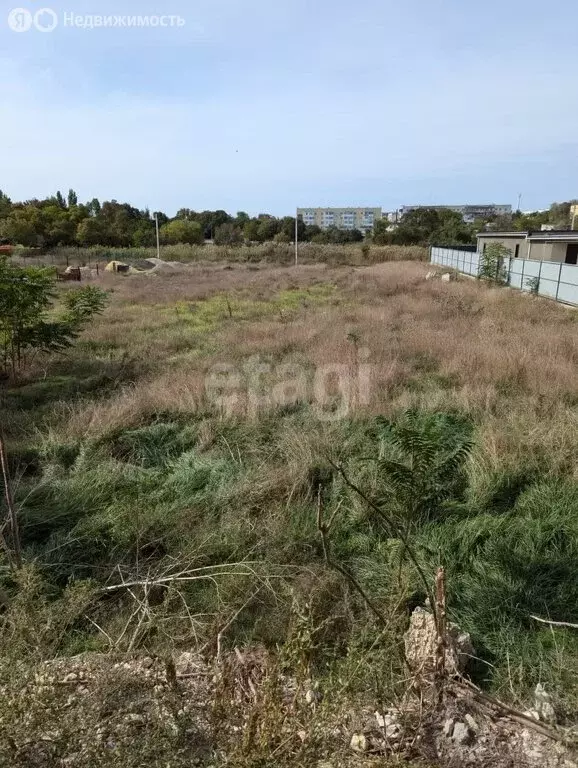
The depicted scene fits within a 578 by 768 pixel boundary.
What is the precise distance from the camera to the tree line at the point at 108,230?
4703 cm

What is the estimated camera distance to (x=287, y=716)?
72.7 inches

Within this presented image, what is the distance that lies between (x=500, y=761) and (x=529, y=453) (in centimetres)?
296

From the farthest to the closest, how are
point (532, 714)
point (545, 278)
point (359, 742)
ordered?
point (545, 278), point (532, 714), point (359, 742)

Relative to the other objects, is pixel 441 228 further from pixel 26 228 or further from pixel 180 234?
pixel 26 228

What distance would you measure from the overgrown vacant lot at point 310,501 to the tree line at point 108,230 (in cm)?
4148

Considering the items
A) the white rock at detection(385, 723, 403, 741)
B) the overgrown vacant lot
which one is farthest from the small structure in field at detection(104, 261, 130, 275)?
the white rock at detection(385, 723, 403, 741)

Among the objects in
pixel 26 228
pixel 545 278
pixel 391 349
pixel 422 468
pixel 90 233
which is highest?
pixel 26 228

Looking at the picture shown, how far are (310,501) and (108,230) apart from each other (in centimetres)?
5469

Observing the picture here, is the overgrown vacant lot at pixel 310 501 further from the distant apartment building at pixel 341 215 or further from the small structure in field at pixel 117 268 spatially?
the distant apartment building at pixel 341 215

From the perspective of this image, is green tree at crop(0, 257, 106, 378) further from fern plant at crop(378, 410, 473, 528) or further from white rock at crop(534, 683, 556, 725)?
white rock at crop(534, 683, 556, 725)

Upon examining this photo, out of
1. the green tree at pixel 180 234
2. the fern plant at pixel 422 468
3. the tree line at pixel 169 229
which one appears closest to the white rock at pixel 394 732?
the fern plant at pixel 422 468

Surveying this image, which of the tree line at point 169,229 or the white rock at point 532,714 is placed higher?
the tree line at point 169,229

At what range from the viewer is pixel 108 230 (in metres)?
53.0

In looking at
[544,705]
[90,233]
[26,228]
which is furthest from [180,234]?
[544,705]
